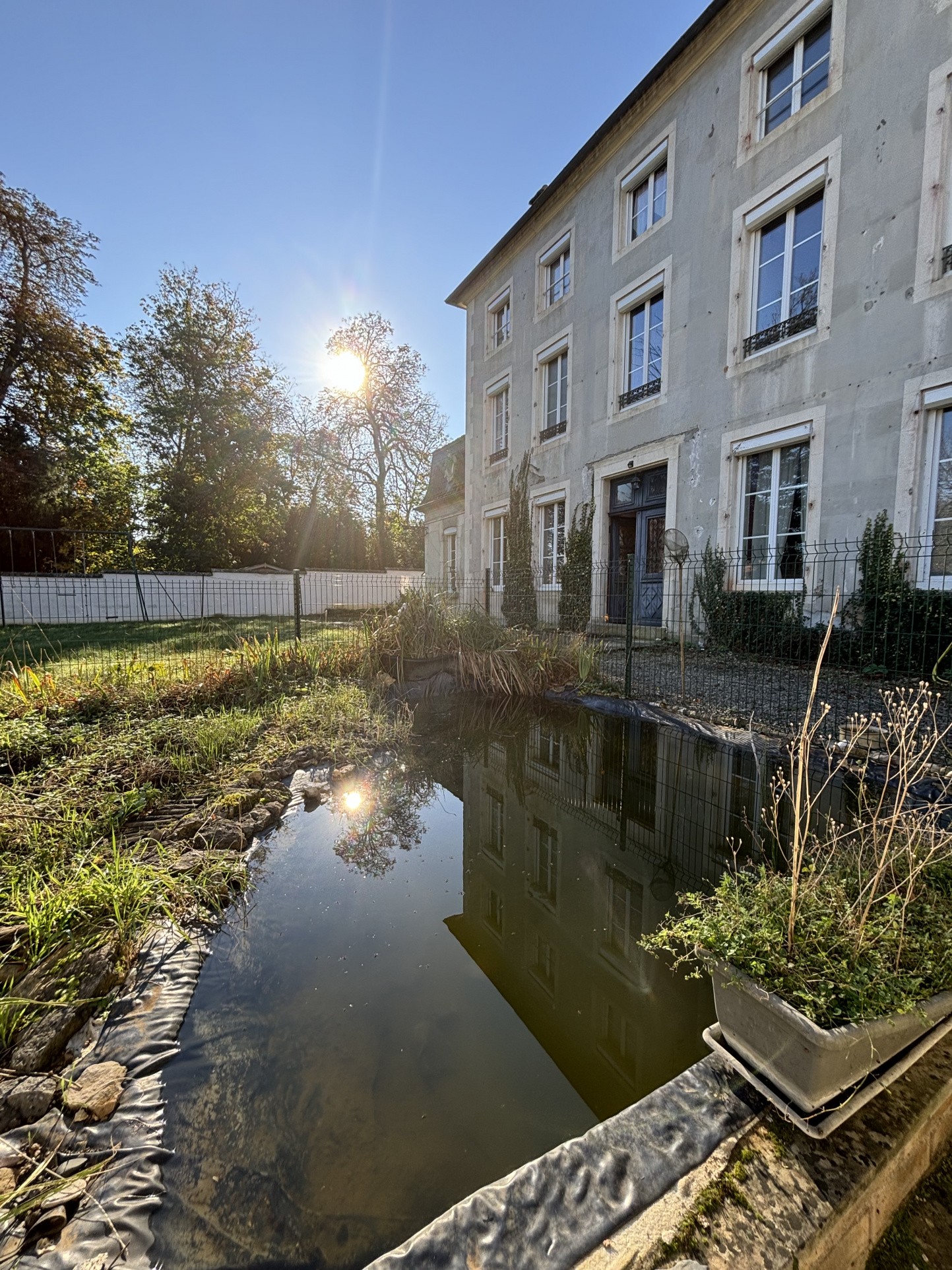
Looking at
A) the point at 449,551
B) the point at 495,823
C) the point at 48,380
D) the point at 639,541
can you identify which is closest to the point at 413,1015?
the point at 495,823

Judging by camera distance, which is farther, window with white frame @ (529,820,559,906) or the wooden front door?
the wooden front door

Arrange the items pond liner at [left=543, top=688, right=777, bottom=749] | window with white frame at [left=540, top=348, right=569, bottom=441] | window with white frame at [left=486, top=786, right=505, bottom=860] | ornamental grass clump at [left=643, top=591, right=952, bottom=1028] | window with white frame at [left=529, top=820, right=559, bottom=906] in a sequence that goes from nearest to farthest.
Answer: ornamental grass clump at [left=643, top=591, right=952, bottom=1028]
window with white frame at [left=529, top=820, right=559, bottom=906]
window with white frame at [left=486, top=786, right=505, bottom=860]
pond liner at [left=543, top=688, right=777, bottom=749]
window with white frame at [left=540, top=348, right=569, bottom=441]

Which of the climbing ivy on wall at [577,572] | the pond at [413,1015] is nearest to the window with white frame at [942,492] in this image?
the pond at [413,1015]

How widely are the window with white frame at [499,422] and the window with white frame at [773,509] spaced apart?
22.4 feet

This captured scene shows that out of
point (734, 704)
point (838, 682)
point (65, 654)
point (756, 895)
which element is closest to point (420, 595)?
point (734, 704)

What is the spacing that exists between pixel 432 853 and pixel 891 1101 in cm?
225

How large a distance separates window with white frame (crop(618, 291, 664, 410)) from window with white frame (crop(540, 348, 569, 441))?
5.22 feet

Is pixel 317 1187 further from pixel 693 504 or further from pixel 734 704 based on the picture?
pixel 693 504

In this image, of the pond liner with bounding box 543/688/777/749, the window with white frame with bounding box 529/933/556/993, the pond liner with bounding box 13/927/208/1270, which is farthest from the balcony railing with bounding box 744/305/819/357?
the pond liner with bounding box 13/927/208/1270

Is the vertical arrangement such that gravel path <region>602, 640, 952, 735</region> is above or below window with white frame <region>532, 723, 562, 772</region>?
above

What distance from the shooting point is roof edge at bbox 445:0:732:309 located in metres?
7.95

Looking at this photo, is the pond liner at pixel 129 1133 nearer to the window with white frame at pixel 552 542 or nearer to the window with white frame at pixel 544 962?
the window with white frame at pixel 544 962

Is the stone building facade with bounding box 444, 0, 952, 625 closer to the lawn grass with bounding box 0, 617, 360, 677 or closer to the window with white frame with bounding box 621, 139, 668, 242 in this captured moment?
the window with white frame with bounding box 621, 139, 668, 242

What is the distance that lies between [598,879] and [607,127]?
13.0 meters
